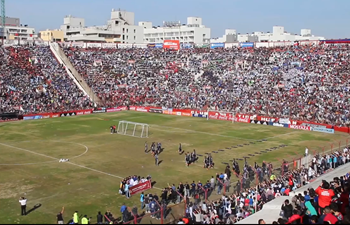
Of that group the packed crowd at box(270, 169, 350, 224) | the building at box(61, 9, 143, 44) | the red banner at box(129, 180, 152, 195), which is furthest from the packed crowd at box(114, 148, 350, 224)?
the building at box(61, 9, 143, 44)

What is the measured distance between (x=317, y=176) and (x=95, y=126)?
37.5 m

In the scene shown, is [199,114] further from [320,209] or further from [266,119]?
[320,209]

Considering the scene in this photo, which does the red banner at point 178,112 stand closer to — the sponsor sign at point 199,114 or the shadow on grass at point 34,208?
the sponsor sign at point 199,114

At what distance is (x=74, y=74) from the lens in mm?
85188

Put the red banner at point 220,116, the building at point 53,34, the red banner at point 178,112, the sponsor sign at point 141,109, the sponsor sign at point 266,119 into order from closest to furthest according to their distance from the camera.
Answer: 1. the sponsor sign at point 266,119
2. the red banner at point 220,116
3. the red banner at point 178,112
4. the sponsor sign at point 141,109
5. the building at point 53,34

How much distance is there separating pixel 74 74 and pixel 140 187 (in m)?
62.3

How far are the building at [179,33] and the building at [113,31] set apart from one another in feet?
50.9

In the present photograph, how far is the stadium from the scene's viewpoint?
75.5 ft

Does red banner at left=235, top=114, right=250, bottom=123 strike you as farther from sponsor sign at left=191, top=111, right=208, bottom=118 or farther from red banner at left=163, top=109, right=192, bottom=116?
red banner at left=163, top=109, right=192, bottom=116

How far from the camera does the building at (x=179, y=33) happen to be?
579 feet

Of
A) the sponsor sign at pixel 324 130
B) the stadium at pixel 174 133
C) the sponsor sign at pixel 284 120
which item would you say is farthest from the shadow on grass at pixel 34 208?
the sponsor sign at pixel 284 120

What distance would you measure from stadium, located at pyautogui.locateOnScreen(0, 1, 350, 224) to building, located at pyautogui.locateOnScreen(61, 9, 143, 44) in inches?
1907

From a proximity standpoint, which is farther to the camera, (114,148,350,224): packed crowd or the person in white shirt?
the person in white shirt

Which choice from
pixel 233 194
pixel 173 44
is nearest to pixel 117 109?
pixel 173 44
